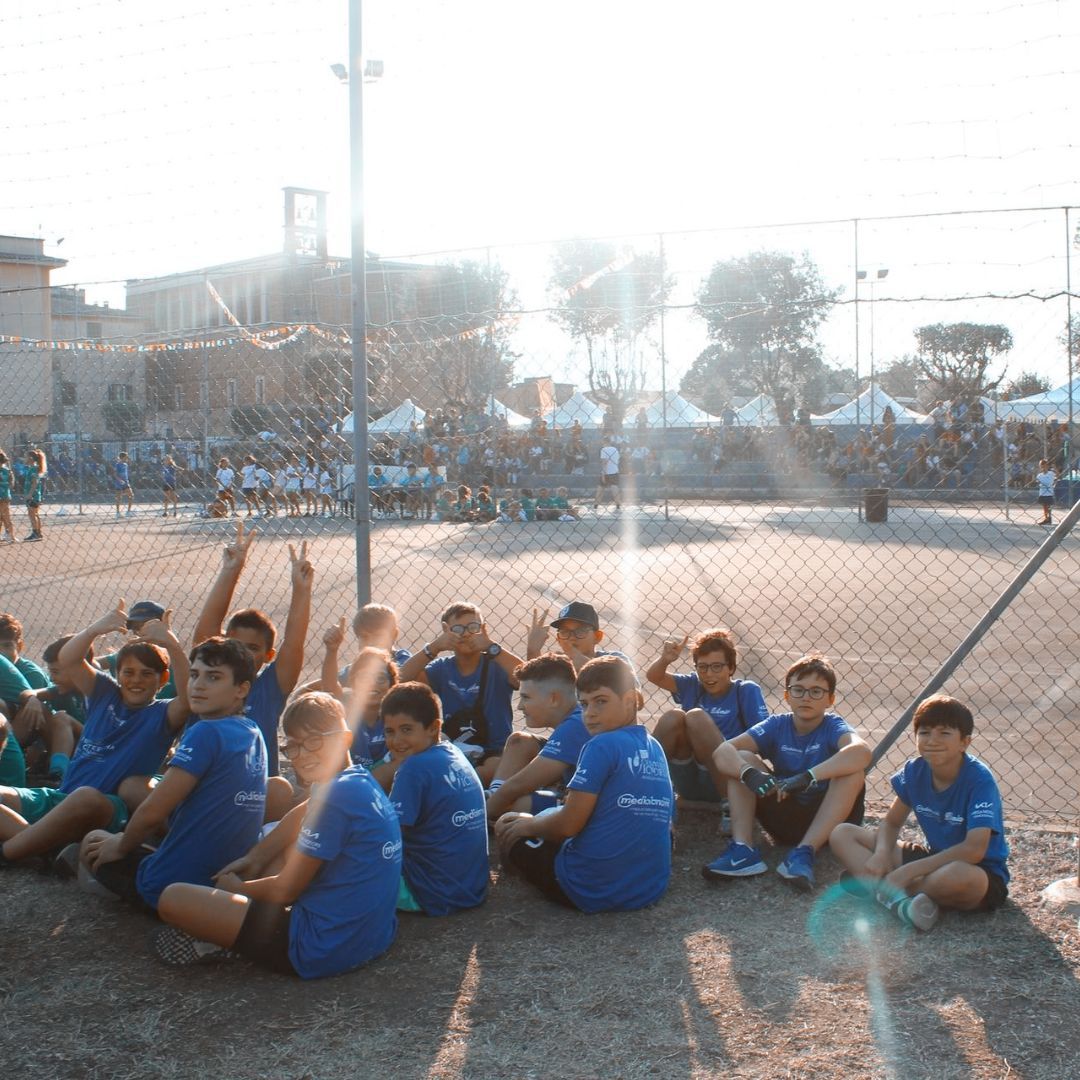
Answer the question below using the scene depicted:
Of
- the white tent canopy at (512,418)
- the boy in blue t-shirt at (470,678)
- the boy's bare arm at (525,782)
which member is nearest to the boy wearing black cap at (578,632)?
the boy in blue t-shirt at (470,678)

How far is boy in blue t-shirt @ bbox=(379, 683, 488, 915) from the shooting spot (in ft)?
14.0

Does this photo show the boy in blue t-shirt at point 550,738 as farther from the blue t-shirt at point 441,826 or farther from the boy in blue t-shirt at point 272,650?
the boy in blue t-shirt at point 272,650

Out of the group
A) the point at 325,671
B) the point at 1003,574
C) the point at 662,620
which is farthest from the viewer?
the point at 1003,574

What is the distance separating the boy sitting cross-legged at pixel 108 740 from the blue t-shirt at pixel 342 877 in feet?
4.37

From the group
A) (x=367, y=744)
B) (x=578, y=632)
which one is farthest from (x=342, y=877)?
(x=578, y=632)

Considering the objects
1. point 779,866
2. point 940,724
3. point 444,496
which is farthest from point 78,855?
point 444,496

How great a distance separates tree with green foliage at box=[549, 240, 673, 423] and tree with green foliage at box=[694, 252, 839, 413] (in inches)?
17.5

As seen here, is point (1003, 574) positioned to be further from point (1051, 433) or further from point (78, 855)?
point (78, 855)

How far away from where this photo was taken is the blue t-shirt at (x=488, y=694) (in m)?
5.88

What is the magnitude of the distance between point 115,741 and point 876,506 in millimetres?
15279

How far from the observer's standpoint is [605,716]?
441 cm

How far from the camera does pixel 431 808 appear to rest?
4289 mm

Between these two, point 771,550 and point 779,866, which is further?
point 771,550

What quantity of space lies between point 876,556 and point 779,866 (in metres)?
12.5
